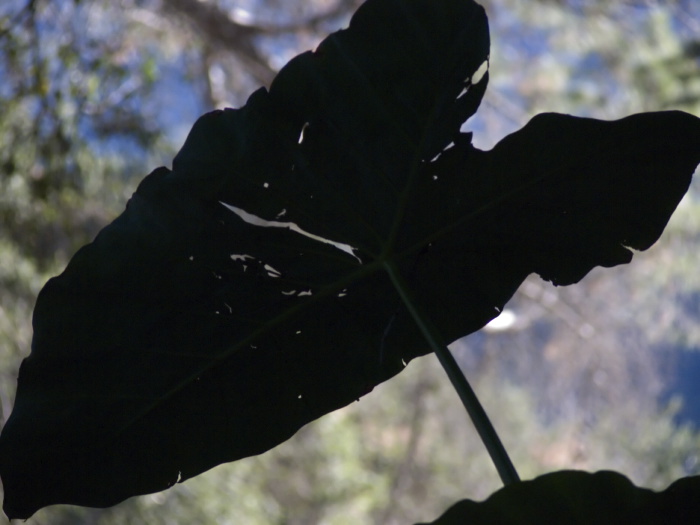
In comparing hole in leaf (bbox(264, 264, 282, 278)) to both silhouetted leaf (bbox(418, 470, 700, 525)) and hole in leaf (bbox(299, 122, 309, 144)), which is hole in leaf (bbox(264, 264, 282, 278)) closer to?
hole in leaf (bbox(299, 122, 309, 144))

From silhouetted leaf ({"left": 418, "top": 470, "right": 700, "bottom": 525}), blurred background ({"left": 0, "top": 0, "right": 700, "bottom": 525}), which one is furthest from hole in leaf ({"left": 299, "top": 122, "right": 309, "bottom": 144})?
blurred background ({"left": 0, "top": 0, "right": 700, "bottom": 525})

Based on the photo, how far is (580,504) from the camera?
501mm

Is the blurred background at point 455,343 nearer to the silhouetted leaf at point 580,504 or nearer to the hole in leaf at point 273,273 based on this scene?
the hole in leaf at point 273,273

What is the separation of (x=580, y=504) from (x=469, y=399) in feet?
0.59

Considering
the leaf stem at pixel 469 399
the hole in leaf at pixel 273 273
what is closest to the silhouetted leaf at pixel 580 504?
the leaf stem at pixel 469 399

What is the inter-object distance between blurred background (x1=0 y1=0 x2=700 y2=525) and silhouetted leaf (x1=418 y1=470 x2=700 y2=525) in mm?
2452

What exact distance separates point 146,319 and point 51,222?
2591 mm

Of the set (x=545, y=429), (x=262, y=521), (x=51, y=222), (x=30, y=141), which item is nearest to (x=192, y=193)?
(x=30, y=141)

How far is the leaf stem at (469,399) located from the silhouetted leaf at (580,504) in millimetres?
96

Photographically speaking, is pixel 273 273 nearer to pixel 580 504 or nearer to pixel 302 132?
pixel 302 132

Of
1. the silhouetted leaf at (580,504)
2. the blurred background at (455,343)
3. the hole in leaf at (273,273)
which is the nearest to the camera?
the silhouetted leaf at (580,504)

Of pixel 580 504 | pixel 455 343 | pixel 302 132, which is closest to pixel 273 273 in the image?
pixel 302 132

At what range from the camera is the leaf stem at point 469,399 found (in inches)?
25.0

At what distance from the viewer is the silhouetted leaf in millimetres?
494
